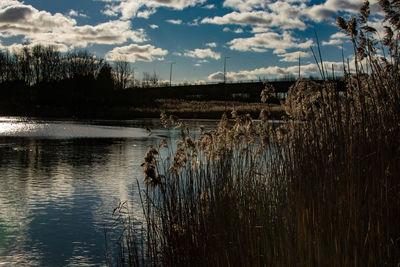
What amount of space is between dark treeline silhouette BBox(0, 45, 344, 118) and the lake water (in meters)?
27.4

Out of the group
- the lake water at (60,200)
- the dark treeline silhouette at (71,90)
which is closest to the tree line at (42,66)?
the dark treeline silhouette at (71,90)

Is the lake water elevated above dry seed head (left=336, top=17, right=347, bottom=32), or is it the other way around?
dry seed head (left=336, top=17, right=347, bottom=32)

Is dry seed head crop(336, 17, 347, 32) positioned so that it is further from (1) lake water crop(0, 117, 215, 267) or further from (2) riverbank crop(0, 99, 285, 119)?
(2) riverbank crop(0, 99, 285, 119)

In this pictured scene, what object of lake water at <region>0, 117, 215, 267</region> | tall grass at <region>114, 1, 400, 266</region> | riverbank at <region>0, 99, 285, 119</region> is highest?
riverbank at <region>0, 99, 285, 119</region>

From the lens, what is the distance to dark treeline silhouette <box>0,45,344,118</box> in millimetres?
55984

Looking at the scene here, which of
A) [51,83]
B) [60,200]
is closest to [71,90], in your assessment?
[51,83]

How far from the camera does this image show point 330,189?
10.7 feet

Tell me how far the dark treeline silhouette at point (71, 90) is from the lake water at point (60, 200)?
90.0 feet

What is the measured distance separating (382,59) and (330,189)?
1945mm

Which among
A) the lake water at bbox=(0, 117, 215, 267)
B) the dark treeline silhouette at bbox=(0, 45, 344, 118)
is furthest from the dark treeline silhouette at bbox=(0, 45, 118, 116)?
the lake water at bbox=(0, 117, 215, 267)

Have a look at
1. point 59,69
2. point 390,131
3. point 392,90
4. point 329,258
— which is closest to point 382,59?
point 392,90

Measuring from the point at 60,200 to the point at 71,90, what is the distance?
5363 centimetres

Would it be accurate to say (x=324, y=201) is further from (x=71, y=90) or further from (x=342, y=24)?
(x=71, y=90)

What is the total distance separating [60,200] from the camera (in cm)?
789
